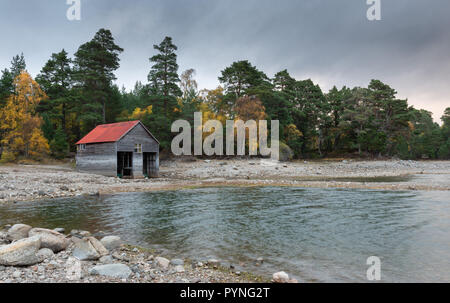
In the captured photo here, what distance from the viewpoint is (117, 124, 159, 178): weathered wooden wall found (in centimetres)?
3216

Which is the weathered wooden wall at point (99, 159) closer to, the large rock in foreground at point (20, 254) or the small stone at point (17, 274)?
the large rock in foreground at point (20, 254)

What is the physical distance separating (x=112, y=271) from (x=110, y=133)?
3077 cm

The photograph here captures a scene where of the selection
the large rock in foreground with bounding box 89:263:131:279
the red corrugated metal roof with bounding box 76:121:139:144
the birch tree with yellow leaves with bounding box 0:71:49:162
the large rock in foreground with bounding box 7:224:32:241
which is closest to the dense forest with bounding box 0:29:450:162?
the birch tree with yellow leaves with bounding box 0:71:49:162

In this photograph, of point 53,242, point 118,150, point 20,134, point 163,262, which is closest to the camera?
point 163,262

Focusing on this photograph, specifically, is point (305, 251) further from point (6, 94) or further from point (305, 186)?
point (6, 94)

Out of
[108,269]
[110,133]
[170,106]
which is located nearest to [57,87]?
[170,106]

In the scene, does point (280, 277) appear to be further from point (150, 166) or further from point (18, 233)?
point (150, 166)

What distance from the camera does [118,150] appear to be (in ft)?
104

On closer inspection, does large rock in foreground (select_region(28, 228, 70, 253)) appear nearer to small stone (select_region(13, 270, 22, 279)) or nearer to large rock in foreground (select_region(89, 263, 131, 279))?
small stone (select_region(13, 270, 22, 279))

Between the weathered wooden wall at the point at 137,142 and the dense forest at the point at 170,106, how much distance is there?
13.8 meters

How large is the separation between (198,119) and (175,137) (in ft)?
17.4

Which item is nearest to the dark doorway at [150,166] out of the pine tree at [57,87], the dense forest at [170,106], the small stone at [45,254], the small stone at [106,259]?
the dense forest at [170,106]

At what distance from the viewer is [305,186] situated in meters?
24.2

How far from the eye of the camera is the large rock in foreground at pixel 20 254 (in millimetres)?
6145
